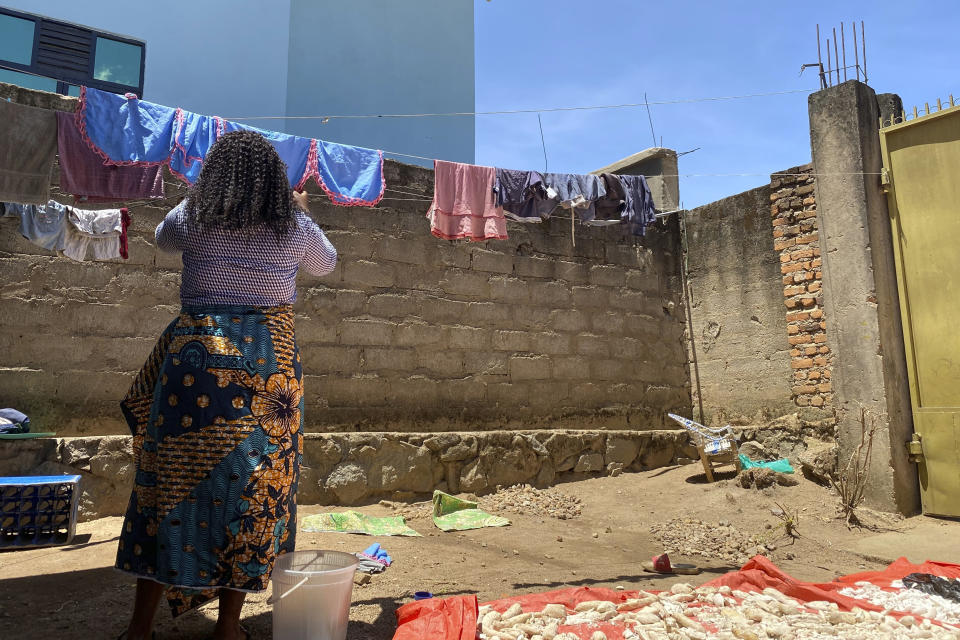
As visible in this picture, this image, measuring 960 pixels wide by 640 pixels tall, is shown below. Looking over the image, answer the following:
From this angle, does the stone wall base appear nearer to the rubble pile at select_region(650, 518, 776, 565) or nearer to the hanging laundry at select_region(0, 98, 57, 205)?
the rubble pile at select_region(650, 518, 776, 565)

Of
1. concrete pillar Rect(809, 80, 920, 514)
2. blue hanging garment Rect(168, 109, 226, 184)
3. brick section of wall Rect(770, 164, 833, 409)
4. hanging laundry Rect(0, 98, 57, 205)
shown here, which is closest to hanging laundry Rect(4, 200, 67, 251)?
blue hanging garment Rect(168, 109, 226, 184)

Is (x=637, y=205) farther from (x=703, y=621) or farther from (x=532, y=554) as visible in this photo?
(x=703, y=621)

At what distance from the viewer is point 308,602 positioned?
6.13 ft

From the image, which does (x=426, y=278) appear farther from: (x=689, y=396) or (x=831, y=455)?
(x=831, y=455)

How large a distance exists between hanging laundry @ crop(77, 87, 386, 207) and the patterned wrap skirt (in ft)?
10.0

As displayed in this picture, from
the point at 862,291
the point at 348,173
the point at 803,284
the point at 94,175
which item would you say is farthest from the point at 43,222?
the point at 803,284

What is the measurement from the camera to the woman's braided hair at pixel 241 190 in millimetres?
2047

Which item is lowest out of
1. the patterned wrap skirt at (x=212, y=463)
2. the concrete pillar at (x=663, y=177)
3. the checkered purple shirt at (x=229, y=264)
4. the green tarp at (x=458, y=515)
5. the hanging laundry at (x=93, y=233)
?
the green tarp at (x=458, y=515)

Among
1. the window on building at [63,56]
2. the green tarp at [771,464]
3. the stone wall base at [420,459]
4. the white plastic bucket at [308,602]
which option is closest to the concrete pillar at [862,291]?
A: the green tarp at [771,464]

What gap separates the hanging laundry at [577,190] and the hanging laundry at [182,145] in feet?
5.65

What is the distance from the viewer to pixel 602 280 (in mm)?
6805

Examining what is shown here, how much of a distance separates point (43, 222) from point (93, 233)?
295 millimetres

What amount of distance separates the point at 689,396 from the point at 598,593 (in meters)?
4.84

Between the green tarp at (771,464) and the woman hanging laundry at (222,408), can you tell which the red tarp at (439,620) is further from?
the green tarp at (771,464)
